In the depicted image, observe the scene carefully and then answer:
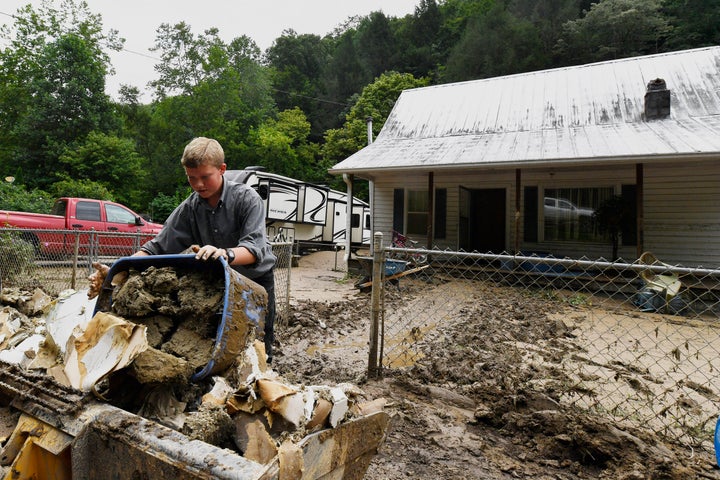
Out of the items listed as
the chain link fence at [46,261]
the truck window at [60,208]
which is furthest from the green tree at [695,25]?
the truck window at [60,208]

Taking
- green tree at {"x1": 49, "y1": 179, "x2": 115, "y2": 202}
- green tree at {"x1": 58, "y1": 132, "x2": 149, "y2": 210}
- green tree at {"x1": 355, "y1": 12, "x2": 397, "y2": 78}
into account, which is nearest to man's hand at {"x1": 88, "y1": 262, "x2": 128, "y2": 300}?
green tree at {"x1": 49, "y1": 179, "x2": 115, "y2": 202}

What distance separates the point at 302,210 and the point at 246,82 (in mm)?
27033

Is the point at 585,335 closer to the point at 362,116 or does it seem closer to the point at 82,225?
the point at 82,225

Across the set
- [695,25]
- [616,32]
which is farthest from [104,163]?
[695,25]

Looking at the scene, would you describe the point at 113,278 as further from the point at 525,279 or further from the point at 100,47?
the point at 100,47

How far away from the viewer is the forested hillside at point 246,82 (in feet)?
71.2

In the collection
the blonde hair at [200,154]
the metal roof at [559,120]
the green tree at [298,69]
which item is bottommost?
the blonde hair at [200,154]

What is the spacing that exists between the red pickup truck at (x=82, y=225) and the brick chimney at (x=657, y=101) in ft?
37.6

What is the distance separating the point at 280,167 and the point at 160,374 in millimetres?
A: 30947

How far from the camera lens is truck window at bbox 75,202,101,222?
33.7ft

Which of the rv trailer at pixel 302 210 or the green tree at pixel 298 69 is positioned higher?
the green tree at pixel 298 69

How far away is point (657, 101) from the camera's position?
9625 mm

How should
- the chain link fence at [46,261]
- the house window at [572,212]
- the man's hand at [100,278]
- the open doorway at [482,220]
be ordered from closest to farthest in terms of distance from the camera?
the man's hand at [100,278] → the chain link fence at [46,261] → the house window at [572,212] → the open doorway at [482,220]

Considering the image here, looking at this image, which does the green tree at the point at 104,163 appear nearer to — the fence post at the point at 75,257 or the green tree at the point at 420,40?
the fence post at the point at 75,257
